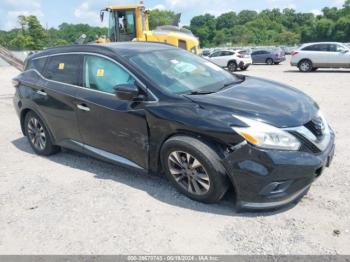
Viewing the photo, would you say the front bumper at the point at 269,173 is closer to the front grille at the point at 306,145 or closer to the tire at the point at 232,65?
the front grille at the point at 306,145

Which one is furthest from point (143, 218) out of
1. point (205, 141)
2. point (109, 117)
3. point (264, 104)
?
point (264, 104)

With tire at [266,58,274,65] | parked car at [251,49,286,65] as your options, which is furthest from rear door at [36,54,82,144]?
tire at [266,58,274,65]

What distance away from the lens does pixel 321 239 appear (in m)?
3.17

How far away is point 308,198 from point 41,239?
2.70 metres

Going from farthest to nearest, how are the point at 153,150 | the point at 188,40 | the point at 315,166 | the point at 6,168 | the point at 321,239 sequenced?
1. the point at 188,40
2. the point at 6,168
3. the point at 153,150
4. the point at 315,166
5. the point at 321,239

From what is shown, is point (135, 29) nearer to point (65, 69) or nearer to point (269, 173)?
point (65, 69)

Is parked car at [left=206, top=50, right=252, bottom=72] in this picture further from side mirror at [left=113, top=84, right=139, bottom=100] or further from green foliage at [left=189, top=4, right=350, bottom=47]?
green foliage at [left=189, top=4, right=350, bottom=47]

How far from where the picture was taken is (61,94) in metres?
4.95

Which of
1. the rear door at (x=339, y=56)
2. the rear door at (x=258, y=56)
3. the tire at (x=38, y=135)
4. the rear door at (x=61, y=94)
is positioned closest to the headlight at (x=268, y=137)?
the rear door at (x=61, y=94)

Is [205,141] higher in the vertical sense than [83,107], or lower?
lower

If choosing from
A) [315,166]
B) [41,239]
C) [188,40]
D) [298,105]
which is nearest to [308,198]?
[315,166]

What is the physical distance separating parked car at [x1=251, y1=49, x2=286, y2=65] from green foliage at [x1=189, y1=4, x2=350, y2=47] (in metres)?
69.5

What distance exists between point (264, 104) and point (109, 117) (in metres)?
1.79

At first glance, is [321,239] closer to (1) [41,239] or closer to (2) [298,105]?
(2) [298,105]
